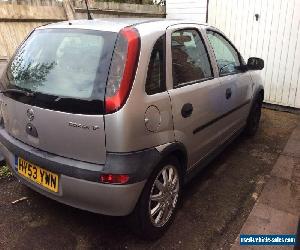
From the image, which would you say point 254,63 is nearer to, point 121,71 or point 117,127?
point 121,71

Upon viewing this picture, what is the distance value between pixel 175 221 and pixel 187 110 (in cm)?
101

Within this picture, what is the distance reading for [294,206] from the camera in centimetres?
335

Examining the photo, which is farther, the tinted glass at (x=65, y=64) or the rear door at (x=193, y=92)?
the rear door at (x=193, y=92)

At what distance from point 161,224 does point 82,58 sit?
1469 millimetres

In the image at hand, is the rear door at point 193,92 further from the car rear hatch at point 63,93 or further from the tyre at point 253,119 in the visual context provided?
the tyre at point 253,119

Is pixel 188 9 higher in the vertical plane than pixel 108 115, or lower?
higher

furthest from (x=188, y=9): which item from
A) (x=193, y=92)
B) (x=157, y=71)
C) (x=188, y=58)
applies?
(x=157, y=71)

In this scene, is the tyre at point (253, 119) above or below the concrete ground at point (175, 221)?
above

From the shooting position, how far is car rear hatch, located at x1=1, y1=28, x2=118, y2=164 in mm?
2297

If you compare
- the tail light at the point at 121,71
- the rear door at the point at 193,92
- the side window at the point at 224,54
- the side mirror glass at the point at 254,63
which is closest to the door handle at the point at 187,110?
the rear door at the point at 193,92

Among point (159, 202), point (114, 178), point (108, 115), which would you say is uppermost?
point (108, 115)

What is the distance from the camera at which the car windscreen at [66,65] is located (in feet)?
7.62

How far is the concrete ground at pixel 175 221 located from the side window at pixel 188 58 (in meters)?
1.22

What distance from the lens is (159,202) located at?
8.93 ft
